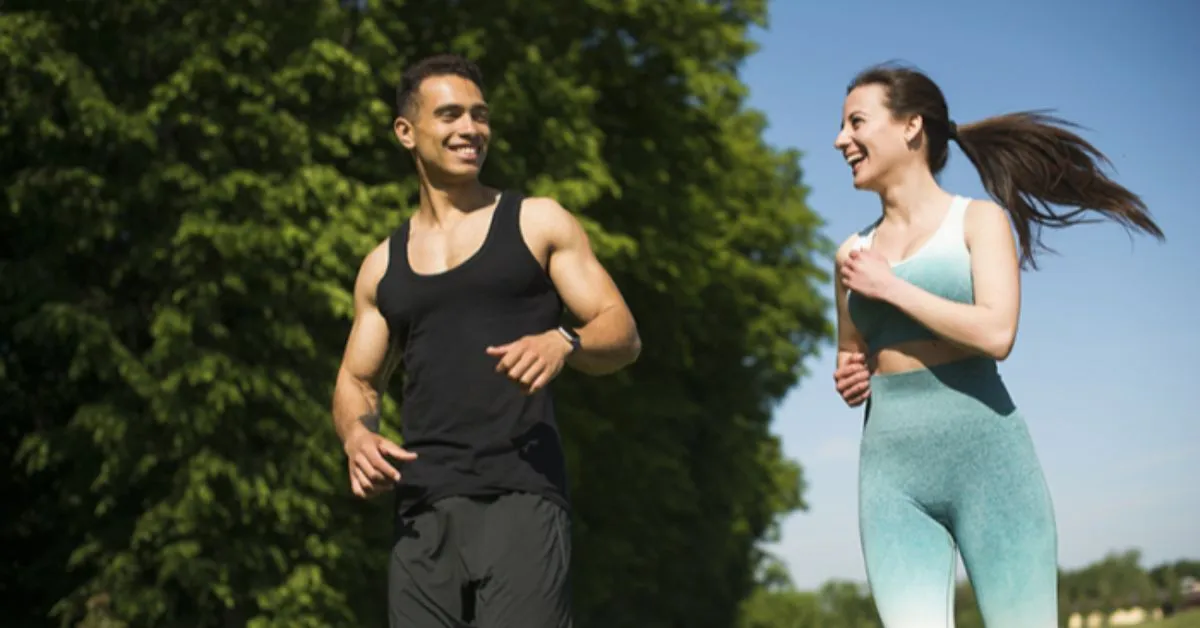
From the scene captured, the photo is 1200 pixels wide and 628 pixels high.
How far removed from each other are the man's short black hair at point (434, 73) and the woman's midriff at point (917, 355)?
5.05ft

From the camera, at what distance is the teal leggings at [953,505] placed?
557 cm

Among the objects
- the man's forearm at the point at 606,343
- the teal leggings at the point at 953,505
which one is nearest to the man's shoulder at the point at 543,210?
Result: the man's forearm at the point at 606,343

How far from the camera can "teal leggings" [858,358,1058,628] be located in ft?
18.3

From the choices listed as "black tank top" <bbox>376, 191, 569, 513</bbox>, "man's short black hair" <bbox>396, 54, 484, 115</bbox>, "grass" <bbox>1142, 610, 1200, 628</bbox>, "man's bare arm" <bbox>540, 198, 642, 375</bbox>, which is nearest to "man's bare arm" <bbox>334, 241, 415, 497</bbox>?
"black tank top" <bbox>376, 191, 569, 513</bbox>

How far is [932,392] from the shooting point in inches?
→ 225

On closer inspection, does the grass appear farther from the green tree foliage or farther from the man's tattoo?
the man's tattoo

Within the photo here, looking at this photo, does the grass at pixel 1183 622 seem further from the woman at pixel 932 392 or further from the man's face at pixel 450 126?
the man's face at pixel 450 126

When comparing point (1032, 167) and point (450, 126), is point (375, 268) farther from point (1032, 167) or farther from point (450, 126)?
point (1032, 167)

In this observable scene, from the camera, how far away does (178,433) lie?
18.8 metres

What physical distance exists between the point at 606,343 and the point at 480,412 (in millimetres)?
417

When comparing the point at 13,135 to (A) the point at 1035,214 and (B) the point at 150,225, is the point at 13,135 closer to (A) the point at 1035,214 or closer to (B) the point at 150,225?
(B) the point at 150,225

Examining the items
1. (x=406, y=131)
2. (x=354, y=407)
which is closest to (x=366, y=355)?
(x=354, y=407)

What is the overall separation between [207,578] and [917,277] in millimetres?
14146

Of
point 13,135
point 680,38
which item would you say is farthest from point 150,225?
point 680,38
